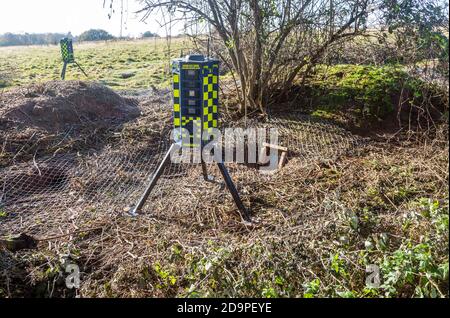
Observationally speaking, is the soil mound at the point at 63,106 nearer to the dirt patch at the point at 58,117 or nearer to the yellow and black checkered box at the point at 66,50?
the dirt patch at the point at 58,117

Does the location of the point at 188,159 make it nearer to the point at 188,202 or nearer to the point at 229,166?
the point at 229,166

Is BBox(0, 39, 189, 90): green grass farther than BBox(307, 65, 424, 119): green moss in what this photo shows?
Yes

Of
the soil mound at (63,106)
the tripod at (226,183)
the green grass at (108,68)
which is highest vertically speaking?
the green grass at (108,68)

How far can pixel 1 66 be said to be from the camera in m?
13.0

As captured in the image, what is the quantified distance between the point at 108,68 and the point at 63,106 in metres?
7.15

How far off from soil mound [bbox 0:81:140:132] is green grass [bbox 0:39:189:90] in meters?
1.53

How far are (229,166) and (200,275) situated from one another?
2163mm

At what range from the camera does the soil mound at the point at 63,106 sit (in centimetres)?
580

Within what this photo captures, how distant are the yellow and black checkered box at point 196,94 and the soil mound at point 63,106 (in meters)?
3.26

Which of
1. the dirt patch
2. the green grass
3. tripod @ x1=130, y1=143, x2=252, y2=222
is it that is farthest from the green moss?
the dirt patch

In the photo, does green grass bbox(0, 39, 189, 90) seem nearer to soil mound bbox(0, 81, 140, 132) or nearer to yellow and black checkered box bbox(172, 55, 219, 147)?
soil mound bbox(0, 81, 140, 132)

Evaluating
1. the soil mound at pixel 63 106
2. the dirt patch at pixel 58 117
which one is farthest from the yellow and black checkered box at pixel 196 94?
the soil mound at pixel 63 106

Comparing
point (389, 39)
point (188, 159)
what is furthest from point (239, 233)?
point (389, 39)

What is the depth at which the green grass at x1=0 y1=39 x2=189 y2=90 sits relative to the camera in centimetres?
1017
